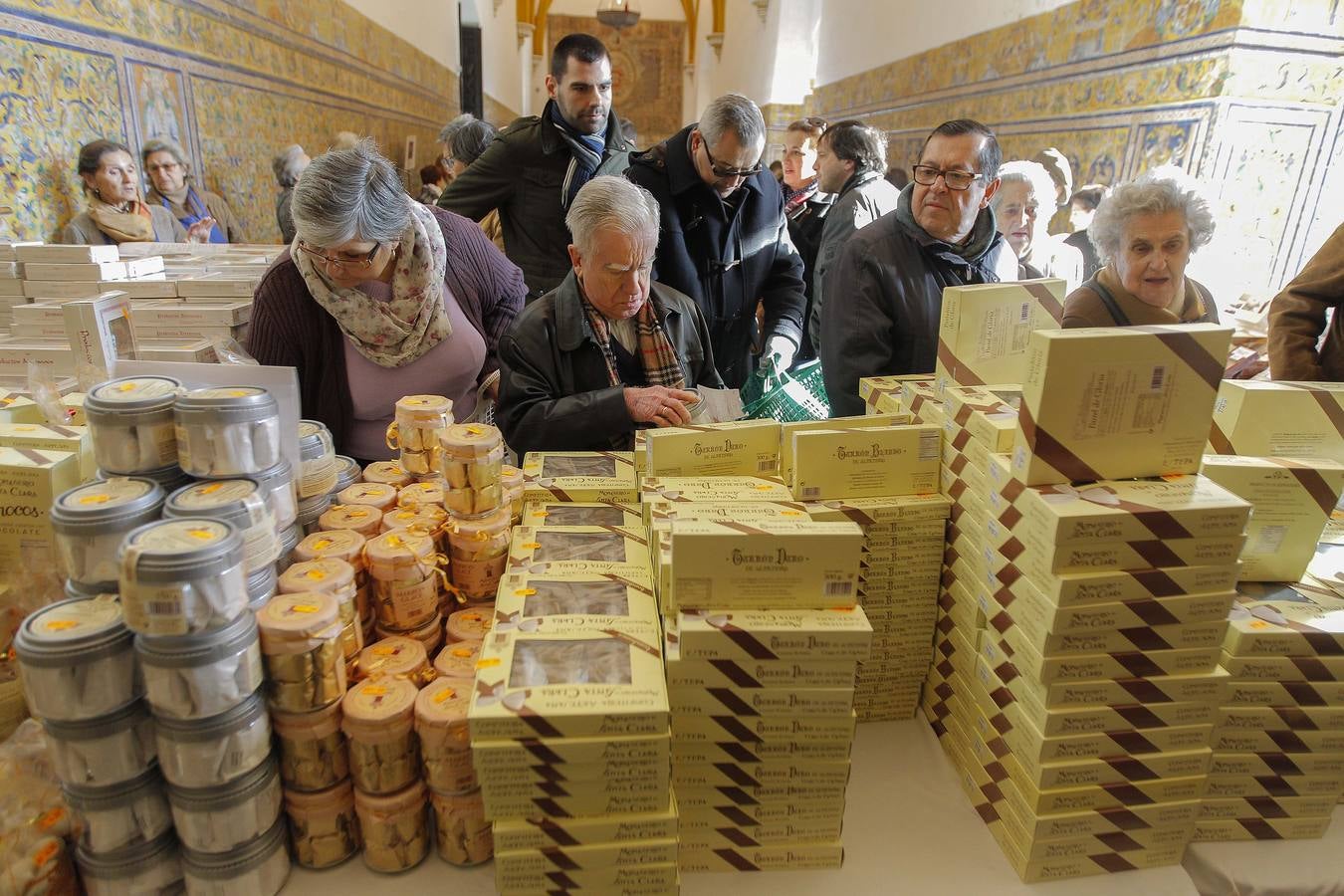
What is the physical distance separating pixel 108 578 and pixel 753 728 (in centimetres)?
113

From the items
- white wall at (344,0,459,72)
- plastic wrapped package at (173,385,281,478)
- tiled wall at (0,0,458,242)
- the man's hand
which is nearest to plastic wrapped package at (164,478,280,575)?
plastic wrapped package at (173,385,281,478)

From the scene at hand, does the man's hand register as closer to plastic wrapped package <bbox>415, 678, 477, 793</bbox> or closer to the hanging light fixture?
plastic wrapped package <bbox>415, 678, 477, 793</bbox>

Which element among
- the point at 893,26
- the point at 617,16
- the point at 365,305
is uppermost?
the point at 617,16

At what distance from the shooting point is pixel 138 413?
131 centimetres

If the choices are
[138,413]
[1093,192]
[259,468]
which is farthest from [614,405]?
[1093,192]

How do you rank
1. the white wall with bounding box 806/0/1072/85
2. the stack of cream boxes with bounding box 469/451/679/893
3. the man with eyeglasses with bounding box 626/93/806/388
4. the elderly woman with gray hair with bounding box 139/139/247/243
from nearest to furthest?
the stack of cream boxes with bounding box 469/451/679/893
the man with eyeglasses with bounding box 626/93/806/388
the elderly woman with gray hair with bounding box 139/139/247/243
the white wall with bounding box 806/0/1072/85

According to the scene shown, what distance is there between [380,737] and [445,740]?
111 millimetres

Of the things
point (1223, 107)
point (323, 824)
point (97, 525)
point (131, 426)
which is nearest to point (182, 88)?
point (131, 426)

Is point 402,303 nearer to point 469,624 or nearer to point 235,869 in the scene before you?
point 469,624

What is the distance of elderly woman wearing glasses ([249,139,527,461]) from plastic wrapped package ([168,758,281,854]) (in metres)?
1.26

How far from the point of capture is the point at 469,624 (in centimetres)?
157

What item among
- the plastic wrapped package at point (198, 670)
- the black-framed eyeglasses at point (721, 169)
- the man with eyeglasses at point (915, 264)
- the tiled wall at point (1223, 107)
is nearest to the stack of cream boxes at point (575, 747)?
the plastic wrapped package at point (198, 670)

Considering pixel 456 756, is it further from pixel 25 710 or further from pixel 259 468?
pixel 25 710

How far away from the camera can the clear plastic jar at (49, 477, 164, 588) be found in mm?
1211
